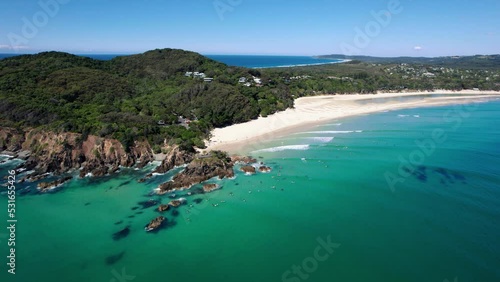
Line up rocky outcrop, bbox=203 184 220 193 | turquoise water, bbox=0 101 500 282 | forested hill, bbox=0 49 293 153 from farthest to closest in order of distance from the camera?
forested hill, bbox=0 49 293 153
rocky outcrop, bbox=203 184 220 193
turquoise water, bbox=0 101 500 282

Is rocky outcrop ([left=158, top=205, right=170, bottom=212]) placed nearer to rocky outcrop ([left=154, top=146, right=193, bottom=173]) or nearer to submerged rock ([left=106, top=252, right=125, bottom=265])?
submerged rock ([left=106, top=252, right=125, bottom=265])

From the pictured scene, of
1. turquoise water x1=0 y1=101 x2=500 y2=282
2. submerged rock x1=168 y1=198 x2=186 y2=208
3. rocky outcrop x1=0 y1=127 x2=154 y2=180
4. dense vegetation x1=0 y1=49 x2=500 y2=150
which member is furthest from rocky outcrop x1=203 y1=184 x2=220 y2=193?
rocky outcrop x1=0 y1=127 x2=154 y2=180

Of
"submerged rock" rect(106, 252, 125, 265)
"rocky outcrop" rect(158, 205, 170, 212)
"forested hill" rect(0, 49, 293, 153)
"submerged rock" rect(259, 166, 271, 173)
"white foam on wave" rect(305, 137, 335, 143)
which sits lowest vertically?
"submerged rock" rect(106, 252, 125, 265)

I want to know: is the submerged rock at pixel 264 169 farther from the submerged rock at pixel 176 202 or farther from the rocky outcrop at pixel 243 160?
the submerged rock at pixel 176 202

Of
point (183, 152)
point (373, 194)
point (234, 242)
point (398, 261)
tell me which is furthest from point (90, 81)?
point (398, 261)

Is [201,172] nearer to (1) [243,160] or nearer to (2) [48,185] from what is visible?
(1) [243,160]

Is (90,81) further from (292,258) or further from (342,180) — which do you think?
(292,258)

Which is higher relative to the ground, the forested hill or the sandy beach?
the forested hill

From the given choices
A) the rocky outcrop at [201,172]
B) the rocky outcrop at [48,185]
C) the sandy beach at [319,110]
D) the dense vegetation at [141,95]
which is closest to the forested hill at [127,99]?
the dense vegetation at [141,95]
